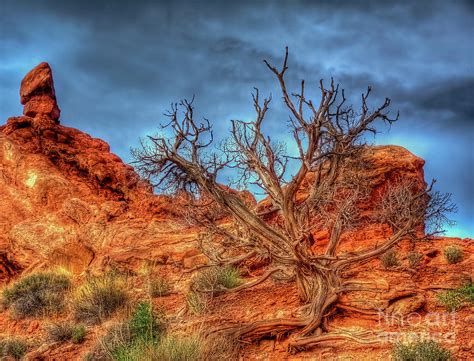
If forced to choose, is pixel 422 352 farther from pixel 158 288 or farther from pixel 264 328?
pixel 158 288

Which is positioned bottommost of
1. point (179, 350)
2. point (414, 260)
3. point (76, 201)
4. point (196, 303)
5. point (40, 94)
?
point (179, 350)

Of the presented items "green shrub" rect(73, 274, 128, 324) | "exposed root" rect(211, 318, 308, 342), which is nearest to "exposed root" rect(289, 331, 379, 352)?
Answer: "exposed root" rect(211, 318, 308, 342)

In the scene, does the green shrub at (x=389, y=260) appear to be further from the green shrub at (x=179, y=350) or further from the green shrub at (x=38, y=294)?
the green shrub at (x=38, y=294)

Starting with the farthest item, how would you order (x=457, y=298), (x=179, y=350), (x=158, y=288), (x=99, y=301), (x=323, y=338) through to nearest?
(x=158, y=288), (x=99, y=301), (x=457, y=298), (x=323, y=338), (x=179, y=350)

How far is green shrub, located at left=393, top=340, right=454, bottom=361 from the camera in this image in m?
5.81

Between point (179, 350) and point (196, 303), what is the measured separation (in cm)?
340

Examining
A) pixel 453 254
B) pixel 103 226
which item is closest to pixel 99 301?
pixel 103 226

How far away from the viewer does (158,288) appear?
1162cm

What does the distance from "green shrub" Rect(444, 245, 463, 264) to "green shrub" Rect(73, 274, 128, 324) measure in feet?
28.7

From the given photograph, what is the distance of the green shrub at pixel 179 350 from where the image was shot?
5.94 meters

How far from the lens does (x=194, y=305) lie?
9422 mm

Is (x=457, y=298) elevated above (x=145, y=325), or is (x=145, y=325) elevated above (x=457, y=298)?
(x=457, y=298)

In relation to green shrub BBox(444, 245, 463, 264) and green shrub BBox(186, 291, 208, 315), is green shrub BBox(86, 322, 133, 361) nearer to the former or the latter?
green shrub BBox(186, 291, 208, 315)

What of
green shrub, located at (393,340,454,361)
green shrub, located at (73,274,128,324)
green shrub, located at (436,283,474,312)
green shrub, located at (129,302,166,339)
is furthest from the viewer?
green shrub, located at (73,274,128,324)
